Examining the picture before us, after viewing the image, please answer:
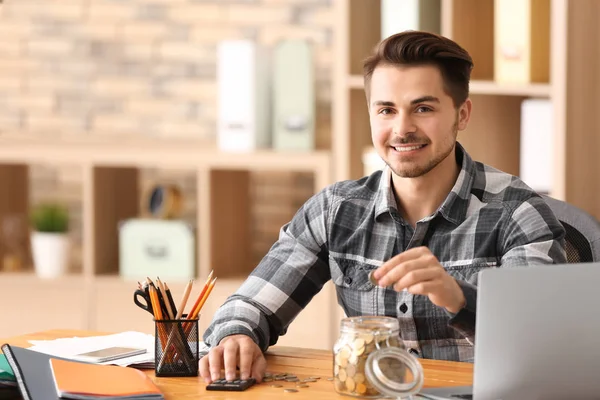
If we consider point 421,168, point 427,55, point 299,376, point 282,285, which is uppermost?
point 427,55

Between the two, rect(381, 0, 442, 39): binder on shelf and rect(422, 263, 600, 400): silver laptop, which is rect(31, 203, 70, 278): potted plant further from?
rect(422, 263, 600, 400): silver laptop

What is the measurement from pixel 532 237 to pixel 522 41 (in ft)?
4.18

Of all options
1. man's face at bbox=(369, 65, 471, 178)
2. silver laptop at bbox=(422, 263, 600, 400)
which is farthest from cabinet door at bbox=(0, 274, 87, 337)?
silver laptop at bbox=(422, 263, 600, 400)

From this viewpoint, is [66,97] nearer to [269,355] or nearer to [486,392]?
[269,355]

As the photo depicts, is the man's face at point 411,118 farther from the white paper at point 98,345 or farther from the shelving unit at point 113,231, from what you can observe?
the shelving unit at point 113,231

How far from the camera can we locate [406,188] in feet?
6.89

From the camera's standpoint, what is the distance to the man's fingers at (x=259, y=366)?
171 centimetres

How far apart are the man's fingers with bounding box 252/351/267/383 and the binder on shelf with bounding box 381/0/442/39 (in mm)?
1727

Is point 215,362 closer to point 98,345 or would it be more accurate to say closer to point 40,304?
point 98,345

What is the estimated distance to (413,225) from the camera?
2.09 metres

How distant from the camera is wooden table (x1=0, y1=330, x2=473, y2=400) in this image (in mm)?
1599

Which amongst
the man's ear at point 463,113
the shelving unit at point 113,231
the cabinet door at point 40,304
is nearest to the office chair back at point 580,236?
the man's ear at point 463,113

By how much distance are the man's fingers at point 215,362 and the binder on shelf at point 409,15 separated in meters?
1.77

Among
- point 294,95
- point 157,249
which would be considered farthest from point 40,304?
point 294,95
